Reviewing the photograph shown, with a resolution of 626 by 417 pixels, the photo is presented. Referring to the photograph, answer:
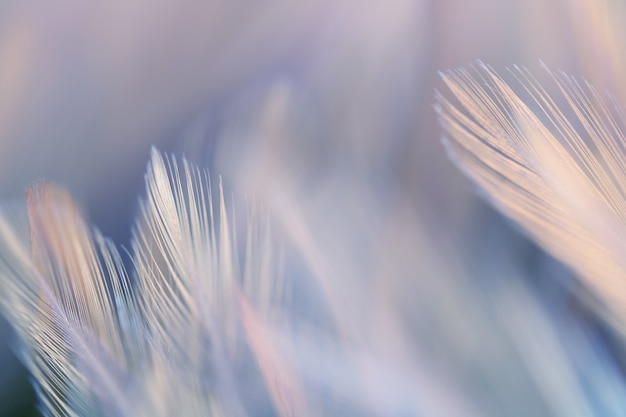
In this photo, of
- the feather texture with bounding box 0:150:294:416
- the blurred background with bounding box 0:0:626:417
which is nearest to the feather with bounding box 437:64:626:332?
the blurred background with bounding box 0:0:626:417

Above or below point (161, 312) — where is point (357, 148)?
above

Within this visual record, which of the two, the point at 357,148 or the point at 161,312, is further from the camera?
the point at 357,148

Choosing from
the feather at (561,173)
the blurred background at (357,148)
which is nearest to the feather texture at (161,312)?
the blurred background at (357,148)

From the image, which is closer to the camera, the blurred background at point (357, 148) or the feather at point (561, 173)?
the feather at point (561, 173)

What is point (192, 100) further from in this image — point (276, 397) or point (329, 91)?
point (276, 397)

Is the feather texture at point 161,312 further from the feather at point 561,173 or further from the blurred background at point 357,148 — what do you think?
the feather at point 561,173
